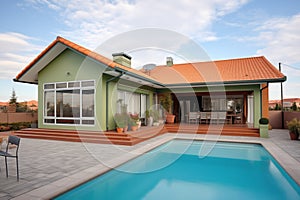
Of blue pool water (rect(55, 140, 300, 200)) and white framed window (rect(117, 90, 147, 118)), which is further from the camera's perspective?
white framed window (rect(117, 90, 147, 118))

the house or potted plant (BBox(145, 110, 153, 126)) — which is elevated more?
the house

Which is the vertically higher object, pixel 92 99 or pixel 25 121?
pixel 92 99

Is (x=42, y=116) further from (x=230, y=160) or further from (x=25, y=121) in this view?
(x=230, y=160)

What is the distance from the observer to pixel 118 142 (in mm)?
8438

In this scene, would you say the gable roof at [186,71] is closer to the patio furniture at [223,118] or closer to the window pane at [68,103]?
the window pane at [68,103]

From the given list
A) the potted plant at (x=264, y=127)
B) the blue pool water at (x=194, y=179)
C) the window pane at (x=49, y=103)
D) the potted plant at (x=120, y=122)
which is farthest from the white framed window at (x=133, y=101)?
the potted plant at (x=264, y=127)

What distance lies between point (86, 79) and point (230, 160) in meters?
7.11

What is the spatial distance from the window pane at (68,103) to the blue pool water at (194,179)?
4.69 metres

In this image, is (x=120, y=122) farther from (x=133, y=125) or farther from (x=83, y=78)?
(x=83, y=78)

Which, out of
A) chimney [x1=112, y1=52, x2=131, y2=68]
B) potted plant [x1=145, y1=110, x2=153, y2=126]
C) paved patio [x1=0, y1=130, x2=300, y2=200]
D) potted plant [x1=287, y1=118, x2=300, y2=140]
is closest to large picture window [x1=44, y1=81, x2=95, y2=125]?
paved patio [x1=0, y1=130, x2=300, y2=200]

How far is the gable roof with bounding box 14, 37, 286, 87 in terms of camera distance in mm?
9555

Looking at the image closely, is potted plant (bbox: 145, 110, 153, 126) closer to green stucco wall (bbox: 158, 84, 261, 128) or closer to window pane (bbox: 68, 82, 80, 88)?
green stucco wall (bbox: 158, 84, 261, 128)

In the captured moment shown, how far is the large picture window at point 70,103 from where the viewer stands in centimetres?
965

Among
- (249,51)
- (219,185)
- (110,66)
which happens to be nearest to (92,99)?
(110,66)
